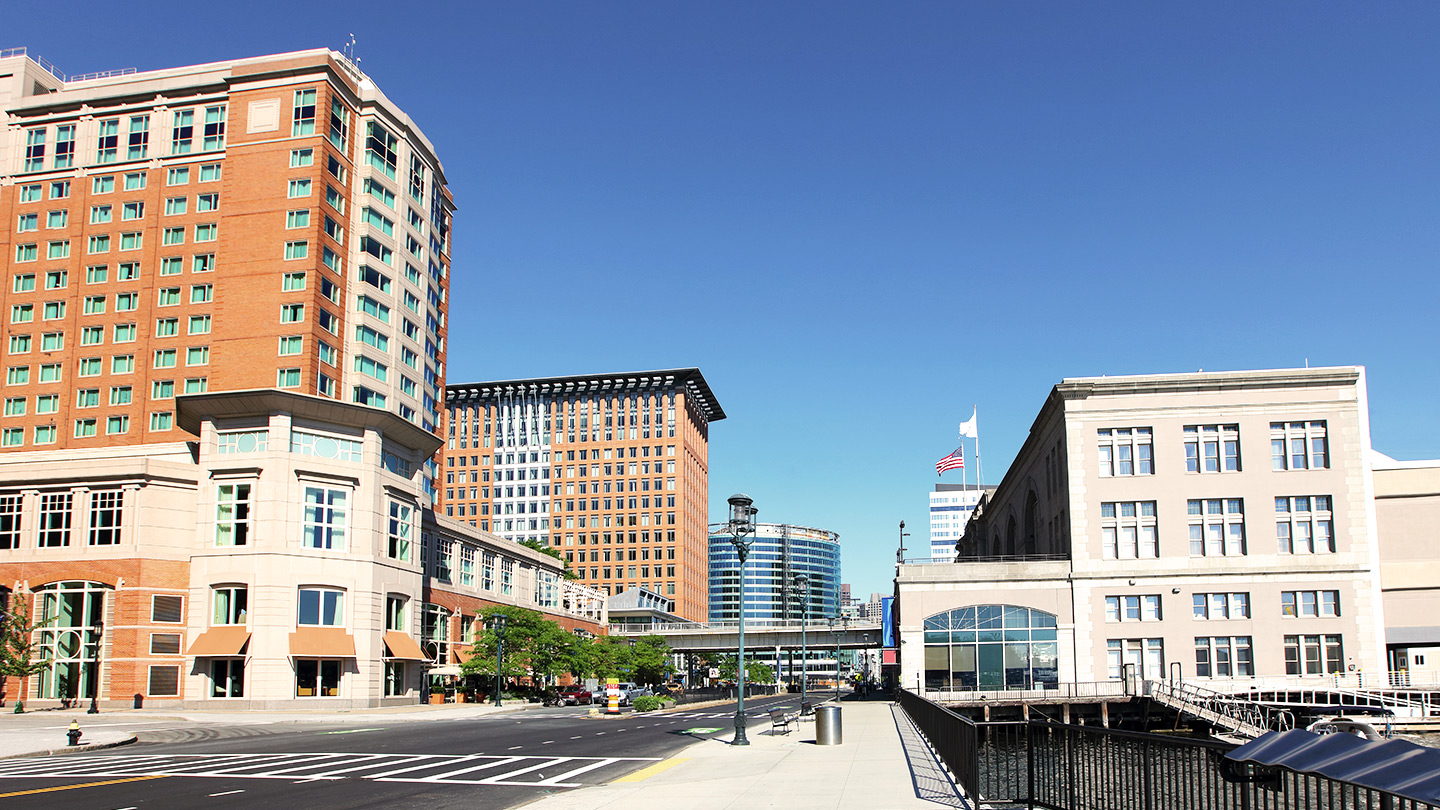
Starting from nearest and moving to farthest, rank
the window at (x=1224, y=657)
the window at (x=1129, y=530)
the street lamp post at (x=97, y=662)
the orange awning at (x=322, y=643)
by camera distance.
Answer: the street lamp post at (x=97, y=662), the orange awning at (x=322, y=643), the window at (x=1224, y=657), the window at (x=1129, y=530)

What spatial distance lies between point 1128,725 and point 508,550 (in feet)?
193

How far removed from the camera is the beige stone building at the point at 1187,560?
6525cm

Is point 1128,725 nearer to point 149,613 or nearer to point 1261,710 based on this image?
point 1261,710

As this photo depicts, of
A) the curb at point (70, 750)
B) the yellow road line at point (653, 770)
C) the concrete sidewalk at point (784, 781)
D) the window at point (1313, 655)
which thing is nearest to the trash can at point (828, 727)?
the concrete sidewalk at point (784, 781)

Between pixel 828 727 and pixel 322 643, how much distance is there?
3945 centimetres

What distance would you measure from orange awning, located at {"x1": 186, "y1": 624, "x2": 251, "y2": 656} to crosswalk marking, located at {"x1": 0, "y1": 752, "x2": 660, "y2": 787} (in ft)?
98.6

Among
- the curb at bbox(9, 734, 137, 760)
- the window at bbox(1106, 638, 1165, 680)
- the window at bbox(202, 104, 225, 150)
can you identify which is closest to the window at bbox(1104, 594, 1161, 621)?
the window at bbox(1106, 638, 1165, 680)

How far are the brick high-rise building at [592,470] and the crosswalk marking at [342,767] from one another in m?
154

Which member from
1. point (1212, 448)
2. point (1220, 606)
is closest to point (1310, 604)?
point (1220, 606)

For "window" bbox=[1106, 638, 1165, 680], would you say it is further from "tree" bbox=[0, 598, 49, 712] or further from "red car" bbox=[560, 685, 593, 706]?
"tree" bbox=[0, 598, 49, 712]

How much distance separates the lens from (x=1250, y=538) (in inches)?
2613

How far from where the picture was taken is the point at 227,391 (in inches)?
2559

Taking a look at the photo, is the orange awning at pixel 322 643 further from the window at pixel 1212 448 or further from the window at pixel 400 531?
the window at pixel 1212 448

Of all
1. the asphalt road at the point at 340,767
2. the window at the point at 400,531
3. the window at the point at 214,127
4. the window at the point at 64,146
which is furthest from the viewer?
the window at the point at 64,146
